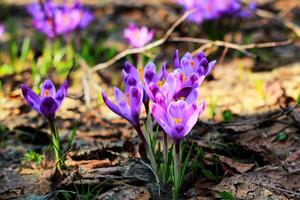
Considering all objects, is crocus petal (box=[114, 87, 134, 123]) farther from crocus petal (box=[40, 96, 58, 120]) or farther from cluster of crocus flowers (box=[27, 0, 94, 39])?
cluster of crocus flowers (box=[27, 0, 94, 39])

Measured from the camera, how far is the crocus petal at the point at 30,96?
197 cm

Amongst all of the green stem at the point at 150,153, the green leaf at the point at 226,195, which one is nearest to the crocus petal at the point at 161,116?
the green stem at the point at 150,153

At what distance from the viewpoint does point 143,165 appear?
7.07 feet

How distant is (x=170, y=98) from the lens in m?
1.82

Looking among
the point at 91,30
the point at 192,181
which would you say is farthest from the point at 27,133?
the point at 91,30

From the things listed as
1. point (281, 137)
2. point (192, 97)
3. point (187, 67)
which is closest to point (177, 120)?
point (192, 97)

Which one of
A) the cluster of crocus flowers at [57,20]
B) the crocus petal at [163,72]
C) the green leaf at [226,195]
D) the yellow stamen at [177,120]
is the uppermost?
the cluster of crocus flowers at [57,20]

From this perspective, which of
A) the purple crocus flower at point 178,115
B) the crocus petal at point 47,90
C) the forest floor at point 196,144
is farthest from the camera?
the crocus petal at point 47,90

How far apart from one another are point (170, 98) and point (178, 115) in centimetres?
14

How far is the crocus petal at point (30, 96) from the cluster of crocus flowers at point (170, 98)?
36 cm

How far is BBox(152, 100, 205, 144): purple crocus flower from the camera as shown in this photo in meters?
1.68

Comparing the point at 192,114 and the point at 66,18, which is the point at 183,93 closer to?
the point at 192,114

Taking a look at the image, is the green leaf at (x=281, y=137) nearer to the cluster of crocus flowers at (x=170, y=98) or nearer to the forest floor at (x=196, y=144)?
the forest floor at (x=196, y=144)

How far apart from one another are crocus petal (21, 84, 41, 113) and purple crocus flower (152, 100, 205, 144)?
0.58 meters
